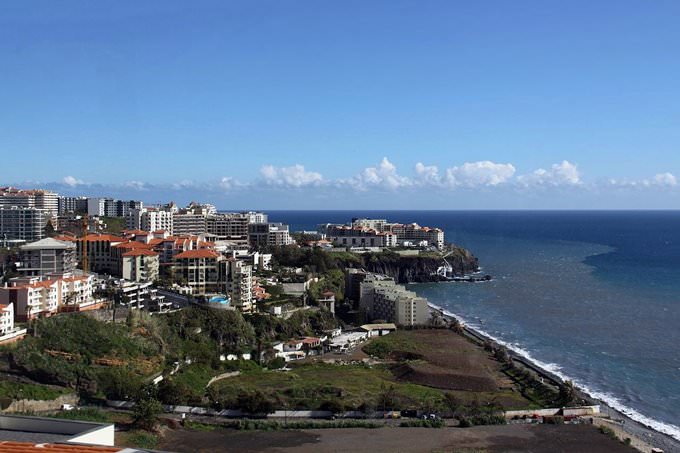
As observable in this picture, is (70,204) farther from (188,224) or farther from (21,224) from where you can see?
(21,224)

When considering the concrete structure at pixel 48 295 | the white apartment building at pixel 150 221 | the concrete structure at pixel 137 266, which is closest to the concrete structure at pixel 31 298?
the concrete structure at pixel 48 295

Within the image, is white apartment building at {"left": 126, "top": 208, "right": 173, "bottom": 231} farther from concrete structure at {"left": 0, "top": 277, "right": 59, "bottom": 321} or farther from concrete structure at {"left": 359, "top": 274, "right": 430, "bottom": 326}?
concrete structure at {"left": 0, "top": 277, "right": 59, "bottom": 321}

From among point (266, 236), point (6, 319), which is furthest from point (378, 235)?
point (6, 319)

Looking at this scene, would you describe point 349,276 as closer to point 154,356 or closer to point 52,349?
point 154,356

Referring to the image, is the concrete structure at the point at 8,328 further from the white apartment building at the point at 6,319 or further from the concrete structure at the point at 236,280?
the concrete structure at the point at 236,280

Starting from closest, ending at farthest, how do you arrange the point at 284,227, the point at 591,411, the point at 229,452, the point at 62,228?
the point at 229,452 → the point at 591,411 → the point at 62,228 → the point at 284,227

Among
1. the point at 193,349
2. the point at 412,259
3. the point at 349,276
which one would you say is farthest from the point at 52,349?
the point at 412,259
